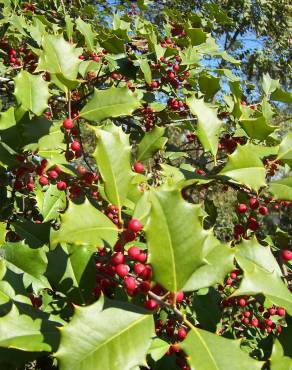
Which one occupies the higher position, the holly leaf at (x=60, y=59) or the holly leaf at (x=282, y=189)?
the holly leaf at (x=60, y=59)

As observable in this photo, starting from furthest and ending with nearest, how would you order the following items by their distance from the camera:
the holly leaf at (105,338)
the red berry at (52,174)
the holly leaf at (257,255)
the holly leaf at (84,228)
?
the red berry at (52,174), the holly leaf at (257,255), the holly leaf at (84,228), the holly leaf at (105,338)

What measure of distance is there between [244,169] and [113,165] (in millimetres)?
400

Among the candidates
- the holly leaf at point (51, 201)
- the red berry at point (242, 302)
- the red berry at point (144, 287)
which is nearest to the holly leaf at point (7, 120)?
the holly leaf at point (51, 201)

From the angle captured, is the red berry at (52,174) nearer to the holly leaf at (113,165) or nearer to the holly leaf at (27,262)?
the holly leaf at (27,262)

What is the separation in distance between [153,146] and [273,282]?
63 centimetres

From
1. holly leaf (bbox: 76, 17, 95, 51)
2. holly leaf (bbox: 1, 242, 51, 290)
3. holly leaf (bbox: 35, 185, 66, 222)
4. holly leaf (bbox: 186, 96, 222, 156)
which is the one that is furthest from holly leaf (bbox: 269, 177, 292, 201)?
holly leaf (bbox: 76, 17, 95, 51)

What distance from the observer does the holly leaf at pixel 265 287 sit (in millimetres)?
1048

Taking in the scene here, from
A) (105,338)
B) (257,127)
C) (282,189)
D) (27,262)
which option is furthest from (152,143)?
(105,338)

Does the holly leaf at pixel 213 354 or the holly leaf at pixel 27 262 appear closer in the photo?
the holly leaf at pixel 213 354

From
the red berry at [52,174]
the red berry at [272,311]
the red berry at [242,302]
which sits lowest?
the red berry at [272,311]

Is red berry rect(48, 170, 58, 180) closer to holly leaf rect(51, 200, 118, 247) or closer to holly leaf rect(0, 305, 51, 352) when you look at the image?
holly leaf rect(51, 200, 118, 247)

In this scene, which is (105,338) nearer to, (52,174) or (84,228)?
(84,228)

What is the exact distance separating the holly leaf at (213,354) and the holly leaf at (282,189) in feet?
1.69

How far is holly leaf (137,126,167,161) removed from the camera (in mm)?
1497
